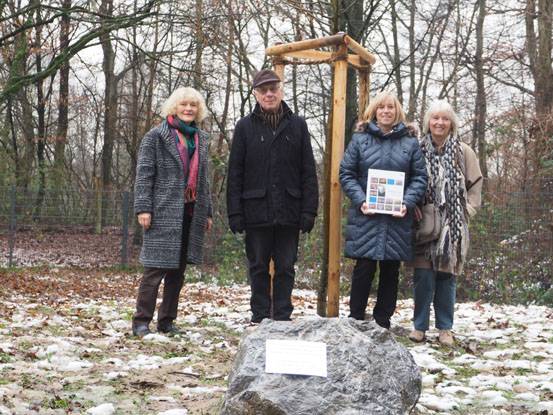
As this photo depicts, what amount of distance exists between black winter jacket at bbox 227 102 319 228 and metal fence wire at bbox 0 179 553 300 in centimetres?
490

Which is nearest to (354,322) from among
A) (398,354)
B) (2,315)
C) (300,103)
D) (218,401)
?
(398,354)

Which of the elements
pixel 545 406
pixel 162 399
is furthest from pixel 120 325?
pixel 545 406

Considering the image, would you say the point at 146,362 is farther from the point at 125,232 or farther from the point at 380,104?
the point at 125,232

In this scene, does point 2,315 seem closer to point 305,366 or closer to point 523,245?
point 305,366

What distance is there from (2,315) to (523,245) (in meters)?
6.38

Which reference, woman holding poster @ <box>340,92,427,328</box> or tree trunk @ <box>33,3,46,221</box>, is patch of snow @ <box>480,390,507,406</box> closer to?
woman holding poster @ <box>340,92,427,328</box>

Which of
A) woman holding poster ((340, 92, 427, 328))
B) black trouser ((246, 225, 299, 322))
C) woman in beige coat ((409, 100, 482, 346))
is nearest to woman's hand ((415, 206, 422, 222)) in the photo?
woman in beige coat ((409, 100, 482, 346))

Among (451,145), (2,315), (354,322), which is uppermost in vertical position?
(451,145)

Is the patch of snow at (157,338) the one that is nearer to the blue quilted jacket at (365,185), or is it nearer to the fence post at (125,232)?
the blue quilted jacket at (365,185)

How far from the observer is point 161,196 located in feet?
16.3

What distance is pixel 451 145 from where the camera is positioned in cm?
500

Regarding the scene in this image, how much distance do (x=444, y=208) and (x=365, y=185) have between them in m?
0.63

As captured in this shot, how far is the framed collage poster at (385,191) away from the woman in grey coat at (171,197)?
4.24ft

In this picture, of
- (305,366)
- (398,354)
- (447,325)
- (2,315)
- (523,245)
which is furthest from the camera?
(523,245)
